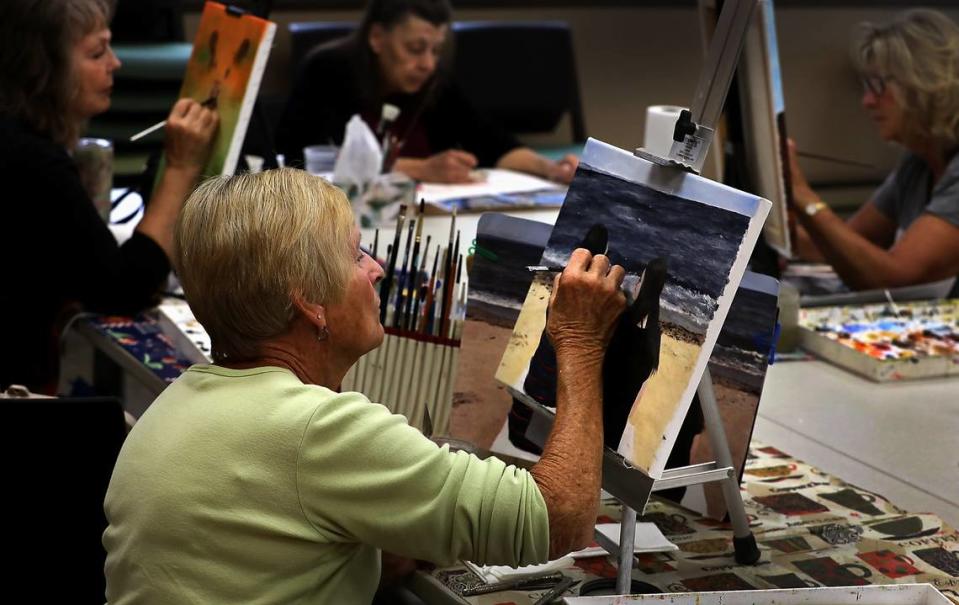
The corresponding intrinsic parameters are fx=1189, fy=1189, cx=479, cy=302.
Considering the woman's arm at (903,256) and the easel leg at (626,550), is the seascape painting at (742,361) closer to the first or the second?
the easel leg at (626,550)

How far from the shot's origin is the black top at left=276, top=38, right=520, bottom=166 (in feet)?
11.7

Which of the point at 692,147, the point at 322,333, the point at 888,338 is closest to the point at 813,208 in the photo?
the point at 888,338

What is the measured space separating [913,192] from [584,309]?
2011 millimetres

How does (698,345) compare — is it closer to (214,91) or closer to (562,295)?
(562,295)

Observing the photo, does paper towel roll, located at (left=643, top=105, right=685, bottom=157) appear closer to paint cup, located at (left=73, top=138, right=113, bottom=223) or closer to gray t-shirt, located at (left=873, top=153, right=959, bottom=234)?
gray t-shirt, located at (left=873, top=153, right=959, bottom=234)

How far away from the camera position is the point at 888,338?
243cm

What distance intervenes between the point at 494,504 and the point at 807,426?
3.43ft

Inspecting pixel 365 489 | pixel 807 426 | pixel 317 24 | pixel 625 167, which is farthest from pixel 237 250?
pixel 317 24

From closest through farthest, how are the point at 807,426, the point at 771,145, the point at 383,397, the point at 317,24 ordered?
the point at 383,397
the point at 807,426
the point at 771,145
the point at 317,24

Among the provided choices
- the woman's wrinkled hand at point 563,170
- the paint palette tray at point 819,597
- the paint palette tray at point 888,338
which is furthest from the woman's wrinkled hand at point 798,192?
the paint palette tray at point 819,597

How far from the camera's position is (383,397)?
1.82 meters

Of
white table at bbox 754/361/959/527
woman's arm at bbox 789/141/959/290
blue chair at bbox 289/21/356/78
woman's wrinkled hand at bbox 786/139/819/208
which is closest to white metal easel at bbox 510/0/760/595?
white table at bbox 754/361/959/527

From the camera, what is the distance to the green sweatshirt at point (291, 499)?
3.91 feet

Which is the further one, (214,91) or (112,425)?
(214,91)
